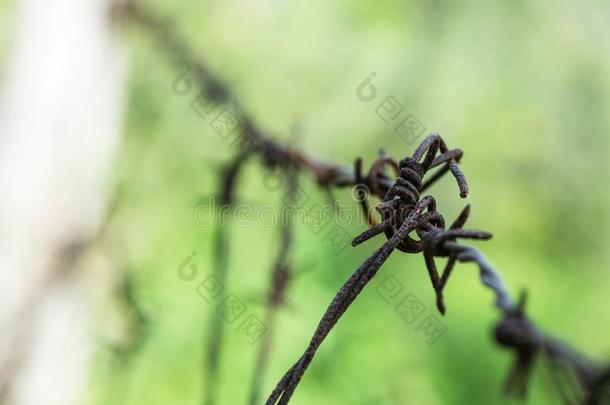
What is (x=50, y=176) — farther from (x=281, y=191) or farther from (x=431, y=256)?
(x=431, y=256)

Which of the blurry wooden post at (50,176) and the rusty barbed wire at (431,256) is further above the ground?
the blurry wooden post at (50,176)

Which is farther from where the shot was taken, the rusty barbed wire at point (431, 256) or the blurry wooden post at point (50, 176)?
the blurry wooden post at point (50, 176)

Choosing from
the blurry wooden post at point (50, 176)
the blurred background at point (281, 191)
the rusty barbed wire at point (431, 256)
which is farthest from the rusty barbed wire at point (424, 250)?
the blurry wooden post at point (50, 176)

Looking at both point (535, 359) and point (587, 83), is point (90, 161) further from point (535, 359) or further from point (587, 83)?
point (587, 83)

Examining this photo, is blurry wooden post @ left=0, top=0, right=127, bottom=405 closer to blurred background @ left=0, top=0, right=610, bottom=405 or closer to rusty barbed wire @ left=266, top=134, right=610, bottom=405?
blurred background @ left=0, top=0, right=610, bottom=405

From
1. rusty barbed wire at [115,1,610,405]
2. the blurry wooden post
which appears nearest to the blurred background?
the blurry wooden post

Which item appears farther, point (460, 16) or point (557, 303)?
point (460, 16)

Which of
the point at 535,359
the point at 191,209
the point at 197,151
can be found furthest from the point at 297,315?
the point at 535,359

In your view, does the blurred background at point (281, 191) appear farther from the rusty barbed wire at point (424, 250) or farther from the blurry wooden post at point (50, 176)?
the rusty barbed wire at point (424, 250)
